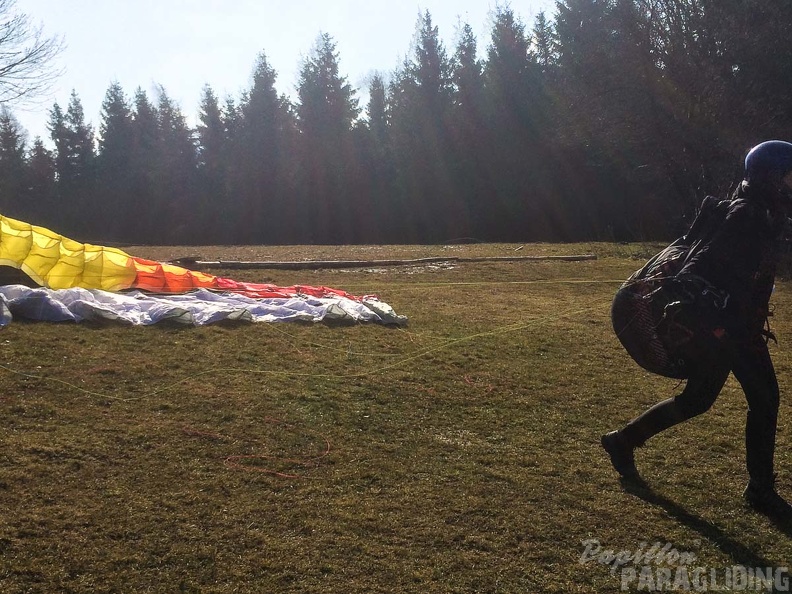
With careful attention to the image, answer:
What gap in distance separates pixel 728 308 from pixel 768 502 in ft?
3.34

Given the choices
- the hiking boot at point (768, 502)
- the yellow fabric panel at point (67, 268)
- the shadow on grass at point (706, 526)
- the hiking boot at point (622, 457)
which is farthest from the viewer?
the yellow fabric panel at point (67, 268)

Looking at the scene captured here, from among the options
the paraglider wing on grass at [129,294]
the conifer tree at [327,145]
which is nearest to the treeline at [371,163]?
the conifer tree at [327,145]

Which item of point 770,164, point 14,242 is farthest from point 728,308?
point 14,242

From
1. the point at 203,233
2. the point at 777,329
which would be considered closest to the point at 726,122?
the point at 777,329

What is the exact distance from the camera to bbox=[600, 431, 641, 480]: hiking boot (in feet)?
11.9

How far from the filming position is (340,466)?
12.3 ft

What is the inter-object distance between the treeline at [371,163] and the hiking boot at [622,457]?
2018cm

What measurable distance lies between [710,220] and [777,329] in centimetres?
563

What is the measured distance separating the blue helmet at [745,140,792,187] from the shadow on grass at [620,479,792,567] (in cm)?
167

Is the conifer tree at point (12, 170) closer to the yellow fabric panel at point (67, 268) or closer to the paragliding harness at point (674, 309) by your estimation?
the yellow fabric panel at point (67, 268)

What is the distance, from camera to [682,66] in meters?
16.5

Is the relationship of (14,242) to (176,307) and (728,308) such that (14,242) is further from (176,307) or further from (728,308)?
(728,308)

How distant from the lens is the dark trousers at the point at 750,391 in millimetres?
3170

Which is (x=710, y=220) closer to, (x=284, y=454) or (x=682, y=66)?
(x=284, y=454)
